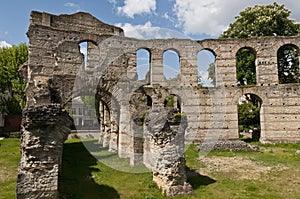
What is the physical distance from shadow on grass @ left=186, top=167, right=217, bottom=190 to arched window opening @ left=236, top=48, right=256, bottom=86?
16.1 metres

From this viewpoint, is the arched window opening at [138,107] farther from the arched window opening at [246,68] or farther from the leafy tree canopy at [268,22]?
the leafy tree canopy at [268,22]

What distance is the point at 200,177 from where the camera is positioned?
9.48 meters

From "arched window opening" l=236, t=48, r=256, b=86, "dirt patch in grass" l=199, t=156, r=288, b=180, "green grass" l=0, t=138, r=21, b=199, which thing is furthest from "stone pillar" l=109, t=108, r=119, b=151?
"arched window opening" l=236, t=48, r=256, b=86

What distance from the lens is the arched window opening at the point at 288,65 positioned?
2284cm

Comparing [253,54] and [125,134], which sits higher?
[253,54]

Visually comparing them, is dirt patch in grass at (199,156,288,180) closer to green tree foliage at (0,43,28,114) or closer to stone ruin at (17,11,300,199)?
stone ruin at (17,11,300,199)

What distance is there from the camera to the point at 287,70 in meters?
23.3

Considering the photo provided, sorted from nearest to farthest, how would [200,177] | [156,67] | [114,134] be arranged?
[200,177], [114,134], [156,67]

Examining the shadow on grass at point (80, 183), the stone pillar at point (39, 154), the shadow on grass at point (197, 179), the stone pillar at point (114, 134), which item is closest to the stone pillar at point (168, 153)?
the shadow on grass at point (197, 179)

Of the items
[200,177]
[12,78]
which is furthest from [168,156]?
[12,78]

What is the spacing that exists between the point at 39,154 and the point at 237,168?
8.16 metres

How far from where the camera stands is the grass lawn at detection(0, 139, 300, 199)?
25.7 ft

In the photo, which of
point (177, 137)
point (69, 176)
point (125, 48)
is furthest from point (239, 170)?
point (125, 48)

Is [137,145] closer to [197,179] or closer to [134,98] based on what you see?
[134,98]
